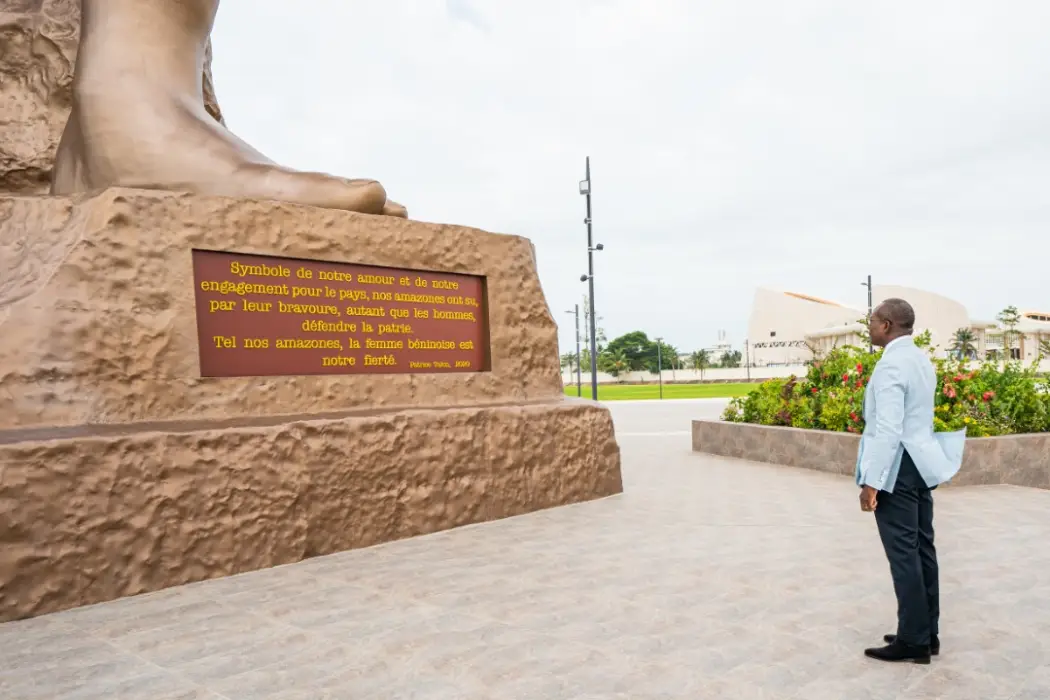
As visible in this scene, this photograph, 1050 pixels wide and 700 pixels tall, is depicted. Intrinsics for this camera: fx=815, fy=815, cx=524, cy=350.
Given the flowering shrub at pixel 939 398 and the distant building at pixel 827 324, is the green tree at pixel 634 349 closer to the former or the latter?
the distant building at pixel 827 324

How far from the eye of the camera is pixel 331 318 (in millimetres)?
5145

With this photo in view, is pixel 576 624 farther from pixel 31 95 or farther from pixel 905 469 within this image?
pixel 31 95

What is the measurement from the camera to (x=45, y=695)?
8.84 ft

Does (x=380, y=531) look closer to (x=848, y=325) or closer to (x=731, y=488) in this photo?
(x=731, y=488)

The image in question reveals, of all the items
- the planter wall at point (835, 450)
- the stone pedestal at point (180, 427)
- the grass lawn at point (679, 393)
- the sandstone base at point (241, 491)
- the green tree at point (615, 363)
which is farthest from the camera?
the green tree at point (615, 363)

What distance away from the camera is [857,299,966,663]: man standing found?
2.76m

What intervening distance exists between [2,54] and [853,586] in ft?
21.1

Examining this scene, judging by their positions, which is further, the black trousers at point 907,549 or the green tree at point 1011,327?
the green tree at point 1011,327

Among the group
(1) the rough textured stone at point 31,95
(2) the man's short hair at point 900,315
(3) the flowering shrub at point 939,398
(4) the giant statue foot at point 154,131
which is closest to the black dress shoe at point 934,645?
(2) the man's short hair at point 900,315

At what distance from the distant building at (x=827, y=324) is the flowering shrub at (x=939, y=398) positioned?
2788 inches

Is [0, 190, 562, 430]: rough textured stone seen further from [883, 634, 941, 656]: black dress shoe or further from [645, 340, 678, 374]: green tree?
[645, 340, 678, 374]: green tree

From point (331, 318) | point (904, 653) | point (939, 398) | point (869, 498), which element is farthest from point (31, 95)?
point (939, 398)

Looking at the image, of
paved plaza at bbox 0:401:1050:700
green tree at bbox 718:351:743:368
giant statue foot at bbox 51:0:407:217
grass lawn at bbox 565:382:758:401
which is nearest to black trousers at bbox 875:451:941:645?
paved plaza at bbox 0:401:1050:700

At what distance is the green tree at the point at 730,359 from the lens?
287 ft
